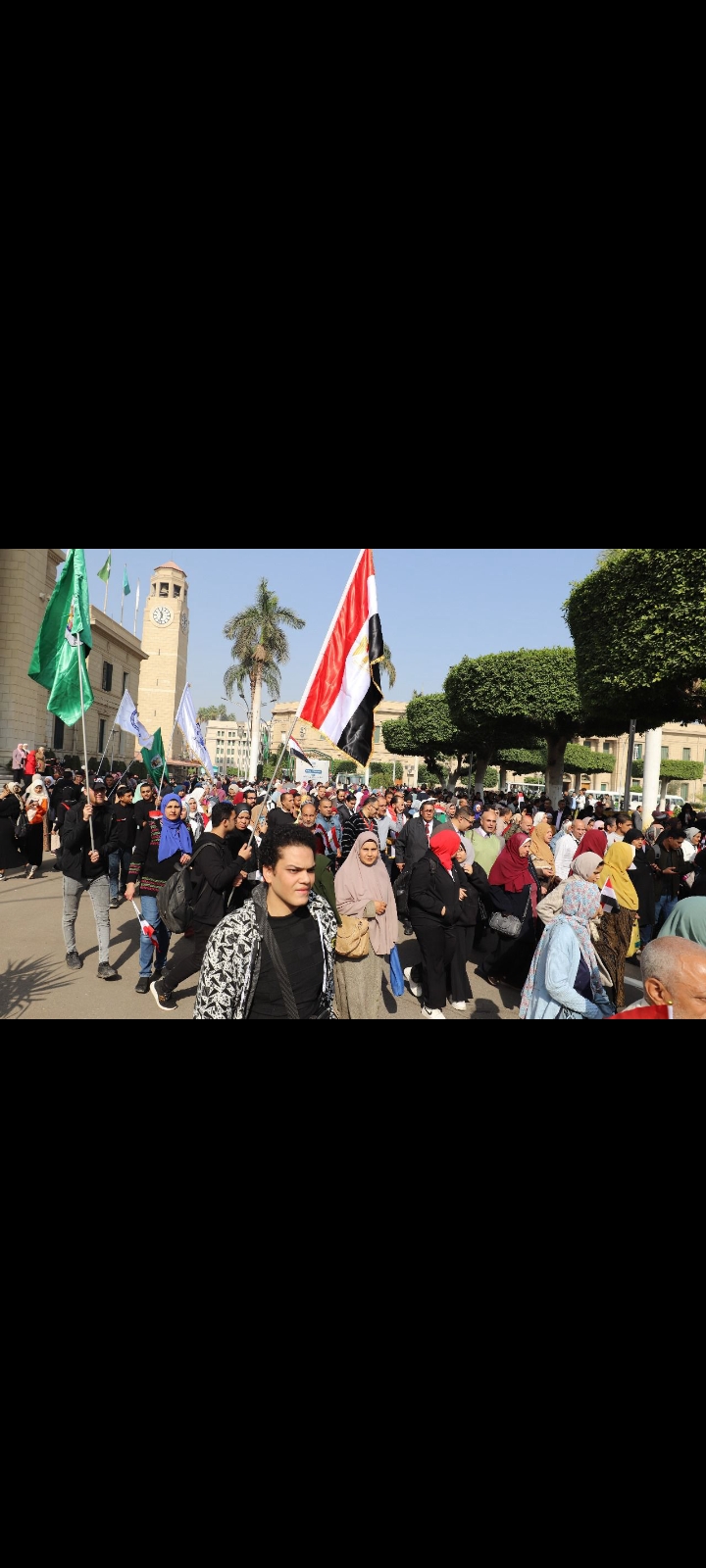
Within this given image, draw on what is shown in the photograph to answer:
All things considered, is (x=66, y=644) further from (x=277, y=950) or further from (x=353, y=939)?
(x=277, y=950)

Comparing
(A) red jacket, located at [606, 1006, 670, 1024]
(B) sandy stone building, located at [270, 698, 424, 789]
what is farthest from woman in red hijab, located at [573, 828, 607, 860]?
(B) sandy stone building, located at [270, 698, 424, 789]

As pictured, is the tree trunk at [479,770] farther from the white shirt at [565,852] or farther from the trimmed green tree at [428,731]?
the white shirt at [565,852]

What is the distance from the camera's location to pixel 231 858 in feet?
Result: 18.0

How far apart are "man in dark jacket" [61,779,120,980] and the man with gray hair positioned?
14.4 feet

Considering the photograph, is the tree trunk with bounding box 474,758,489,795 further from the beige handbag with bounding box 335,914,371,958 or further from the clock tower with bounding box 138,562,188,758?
the clock tower with bounding box 138,562,188,758

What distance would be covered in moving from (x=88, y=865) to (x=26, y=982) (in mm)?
1145

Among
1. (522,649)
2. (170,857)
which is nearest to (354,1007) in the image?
(170,857)

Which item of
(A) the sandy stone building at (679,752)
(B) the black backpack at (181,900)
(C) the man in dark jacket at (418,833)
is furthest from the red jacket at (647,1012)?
(A) the sandy stone building at (679,752)

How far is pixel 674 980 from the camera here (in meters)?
2.63

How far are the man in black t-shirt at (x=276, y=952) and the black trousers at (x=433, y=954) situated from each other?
3446mm

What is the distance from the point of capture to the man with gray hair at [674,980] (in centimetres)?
261

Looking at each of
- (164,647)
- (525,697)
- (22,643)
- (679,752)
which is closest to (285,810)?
(525,697)

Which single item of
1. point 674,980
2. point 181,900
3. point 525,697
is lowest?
point 181,900

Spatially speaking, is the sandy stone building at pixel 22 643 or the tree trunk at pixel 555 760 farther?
the tree trunk at pixel 555 760
